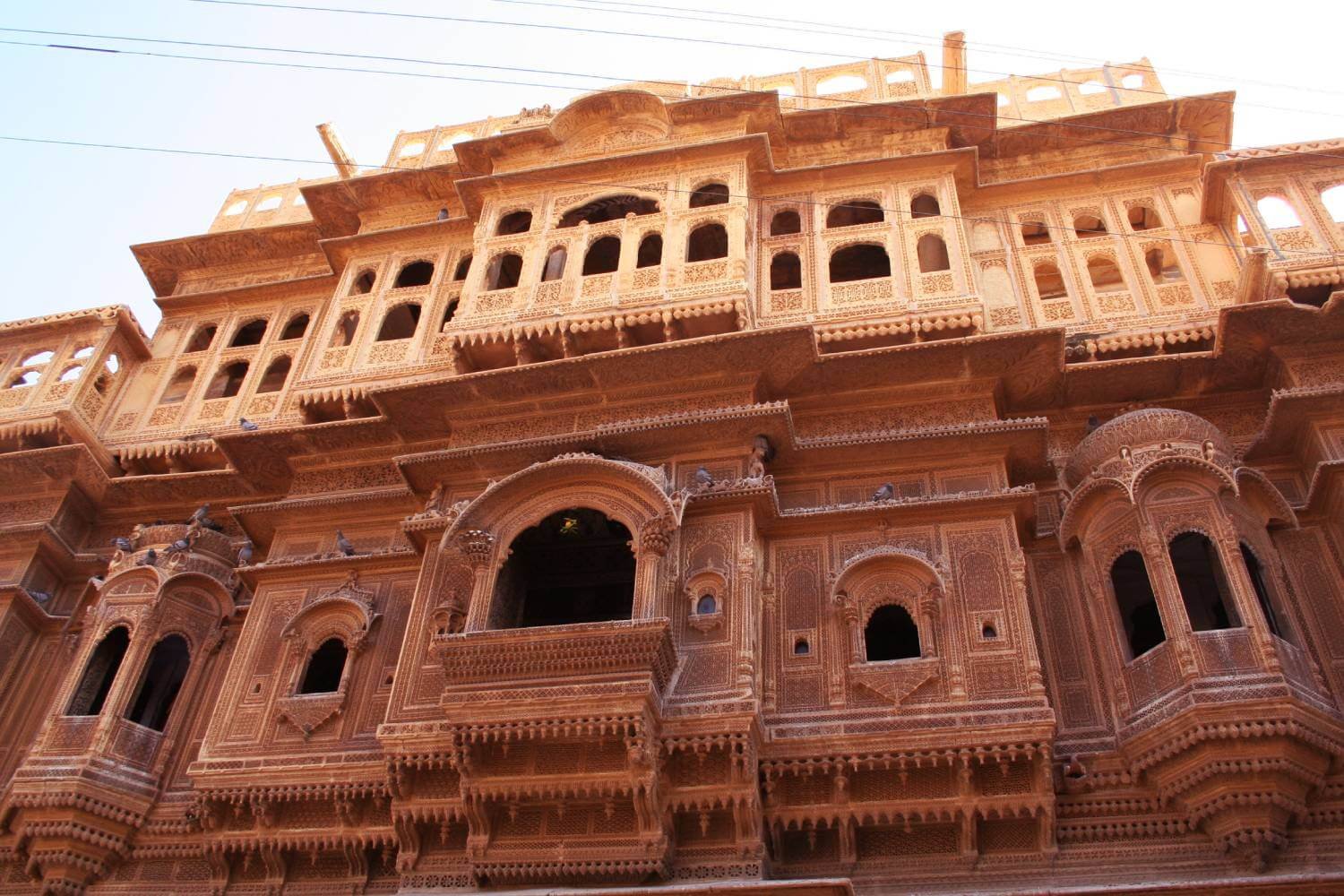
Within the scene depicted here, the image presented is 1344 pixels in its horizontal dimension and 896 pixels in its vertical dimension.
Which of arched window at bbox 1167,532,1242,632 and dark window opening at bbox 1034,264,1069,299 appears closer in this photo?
arched window at bbox 1167,532,1242,632

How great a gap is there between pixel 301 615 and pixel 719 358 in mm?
5212

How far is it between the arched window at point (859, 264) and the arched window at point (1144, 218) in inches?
123

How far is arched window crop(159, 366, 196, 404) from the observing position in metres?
15.9

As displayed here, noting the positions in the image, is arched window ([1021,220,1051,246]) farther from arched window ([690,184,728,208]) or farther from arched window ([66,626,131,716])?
arched window ([66,626,131,716])

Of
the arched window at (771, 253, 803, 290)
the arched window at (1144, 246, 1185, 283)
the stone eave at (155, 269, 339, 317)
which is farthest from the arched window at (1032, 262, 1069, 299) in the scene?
the stone eave at (155, 269, 339, 317)

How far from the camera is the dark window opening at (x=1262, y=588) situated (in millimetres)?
9672

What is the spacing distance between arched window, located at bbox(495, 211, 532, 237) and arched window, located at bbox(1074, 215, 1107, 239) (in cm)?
711

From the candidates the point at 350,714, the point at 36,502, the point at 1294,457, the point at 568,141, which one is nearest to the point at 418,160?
the point at 568,141

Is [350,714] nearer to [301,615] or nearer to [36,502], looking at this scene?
[301,615]

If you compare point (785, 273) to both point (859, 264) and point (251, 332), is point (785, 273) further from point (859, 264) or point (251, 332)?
point (251, 332)

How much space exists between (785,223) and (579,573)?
575cm

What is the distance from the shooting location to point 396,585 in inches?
480

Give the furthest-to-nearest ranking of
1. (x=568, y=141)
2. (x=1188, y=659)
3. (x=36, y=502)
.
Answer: (x=568, y=141) → (x=36, y=502) → (x=1188, y=659)

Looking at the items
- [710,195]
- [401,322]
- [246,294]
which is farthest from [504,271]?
[246,294]
